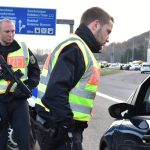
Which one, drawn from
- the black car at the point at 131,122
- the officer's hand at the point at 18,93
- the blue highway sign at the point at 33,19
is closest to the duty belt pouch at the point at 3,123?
the officer's hand at the point at 18,93

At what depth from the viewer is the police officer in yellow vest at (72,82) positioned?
3.64 meters

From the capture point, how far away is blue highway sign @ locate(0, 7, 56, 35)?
97.8 ft

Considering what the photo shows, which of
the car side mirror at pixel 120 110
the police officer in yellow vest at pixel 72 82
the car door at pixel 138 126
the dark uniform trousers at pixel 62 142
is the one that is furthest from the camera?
the car side mirror at pixel 120 110

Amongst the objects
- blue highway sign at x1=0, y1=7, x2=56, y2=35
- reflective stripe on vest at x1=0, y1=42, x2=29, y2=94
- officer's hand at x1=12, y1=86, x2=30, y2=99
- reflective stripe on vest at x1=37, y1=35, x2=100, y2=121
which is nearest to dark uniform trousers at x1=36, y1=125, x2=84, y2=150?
reflective stripe on vest at x1=37, y1=35, x2=100, y2=121

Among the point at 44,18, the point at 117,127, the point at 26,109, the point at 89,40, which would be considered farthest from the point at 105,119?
the point at 44,18

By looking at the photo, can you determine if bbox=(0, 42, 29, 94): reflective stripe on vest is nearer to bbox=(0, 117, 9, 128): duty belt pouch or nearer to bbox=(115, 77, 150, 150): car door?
bbox=(0, 117, 9, 128): duty belt pouch

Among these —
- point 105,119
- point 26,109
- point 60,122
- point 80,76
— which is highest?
point 80,76

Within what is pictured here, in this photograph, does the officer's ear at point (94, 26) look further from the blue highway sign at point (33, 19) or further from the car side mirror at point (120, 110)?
the blue highway sign at point (33, 19)

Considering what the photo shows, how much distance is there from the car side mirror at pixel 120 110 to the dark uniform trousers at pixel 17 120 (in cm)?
141

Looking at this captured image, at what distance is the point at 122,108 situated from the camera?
4.58 m

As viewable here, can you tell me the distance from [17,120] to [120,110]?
1.49 meters

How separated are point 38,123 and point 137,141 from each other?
778 millimetres

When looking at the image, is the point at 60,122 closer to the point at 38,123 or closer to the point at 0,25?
the point at 38,123

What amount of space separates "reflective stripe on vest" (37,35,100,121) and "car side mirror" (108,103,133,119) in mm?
731
